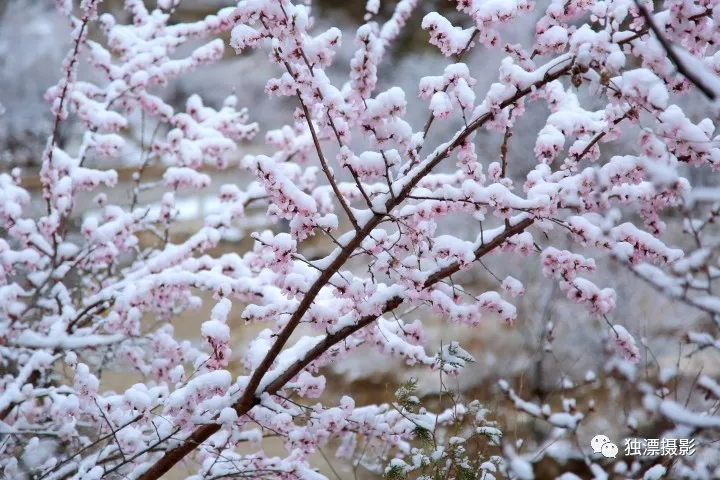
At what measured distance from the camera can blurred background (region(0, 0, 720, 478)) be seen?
5.52 meters

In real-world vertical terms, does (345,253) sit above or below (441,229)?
below

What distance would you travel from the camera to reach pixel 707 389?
1389 millimetres

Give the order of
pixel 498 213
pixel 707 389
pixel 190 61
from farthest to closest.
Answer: pixel 190 61 → pixel 498 213 → pixel 707 389

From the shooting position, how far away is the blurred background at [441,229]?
5520 mm

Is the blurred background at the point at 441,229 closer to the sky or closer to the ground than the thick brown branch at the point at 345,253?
closer to the sky

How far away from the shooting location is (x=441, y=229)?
6.40 m

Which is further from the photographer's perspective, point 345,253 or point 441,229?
point 441,229

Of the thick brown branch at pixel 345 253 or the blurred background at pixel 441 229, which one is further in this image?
the blurred background at pixel 441 229

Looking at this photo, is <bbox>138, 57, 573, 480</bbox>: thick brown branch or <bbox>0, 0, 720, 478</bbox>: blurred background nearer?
<bbox>138, 57, 573, 480</bbox>: thick brown branch

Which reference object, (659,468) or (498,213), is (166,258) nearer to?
(498,213)

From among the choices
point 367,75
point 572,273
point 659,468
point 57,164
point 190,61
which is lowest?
point 659,468

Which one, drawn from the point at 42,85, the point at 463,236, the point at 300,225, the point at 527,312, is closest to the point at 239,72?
the point at 42,85

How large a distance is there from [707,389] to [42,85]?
26.7ft

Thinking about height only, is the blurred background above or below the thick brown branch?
above
